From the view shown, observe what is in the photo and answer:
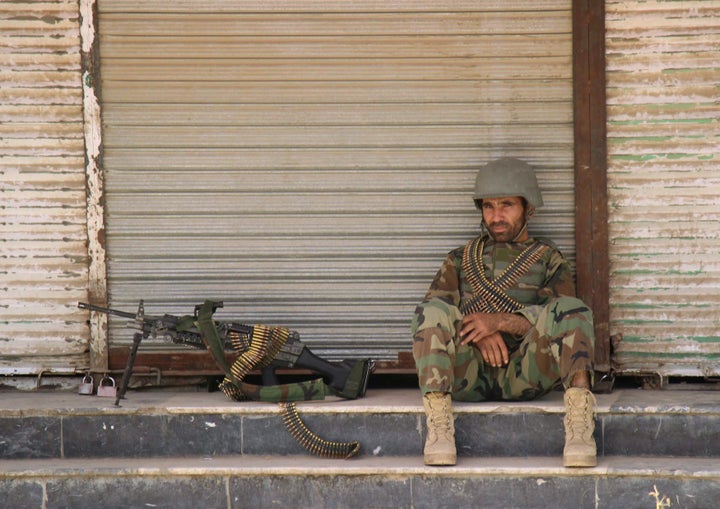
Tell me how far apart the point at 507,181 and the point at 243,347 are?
1.72m

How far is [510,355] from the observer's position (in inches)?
238

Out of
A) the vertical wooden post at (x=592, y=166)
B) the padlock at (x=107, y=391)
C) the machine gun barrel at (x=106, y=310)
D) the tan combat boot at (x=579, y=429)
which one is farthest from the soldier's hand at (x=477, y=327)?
the padlock at (x=107, y=391)

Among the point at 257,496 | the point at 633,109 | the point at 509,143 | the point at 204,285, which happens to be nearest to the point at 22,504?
the point at 257,496

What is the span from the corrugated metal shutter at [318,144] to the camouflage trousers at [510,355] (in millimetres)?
807

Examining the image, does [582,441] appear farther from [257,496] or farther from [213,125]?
[213,125]

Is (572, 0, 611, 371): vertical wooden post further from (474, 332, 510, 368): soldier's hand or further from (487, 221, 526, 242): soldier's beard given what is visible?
(474, 332, 510, 368): soldier's hand

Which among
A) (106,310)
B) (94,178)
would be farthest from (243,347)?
(94,178)

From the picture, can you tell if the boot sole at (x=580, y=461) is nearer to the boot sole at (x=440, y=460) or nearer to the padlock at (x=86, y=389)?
the boot sole at (x=440, y=460)

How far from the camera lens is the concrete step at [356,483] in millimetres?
5504

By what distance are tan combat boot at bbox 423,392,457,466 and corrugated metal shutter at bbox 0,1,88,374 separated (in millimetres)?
2304

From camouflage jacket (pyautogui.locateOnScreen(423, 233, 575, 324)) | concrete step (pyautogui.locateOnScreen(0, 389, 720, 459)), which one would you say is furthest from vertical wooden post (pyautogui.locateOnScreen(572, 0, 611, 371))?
concrete step (pyautogui.locateOnScreen(0, 389, 720, 459))

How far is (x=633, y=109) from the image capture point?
21.5 feet

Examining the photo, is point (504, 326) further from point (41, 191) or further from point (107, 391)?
point (41, 191)

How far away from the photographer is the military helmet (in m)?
6.23
